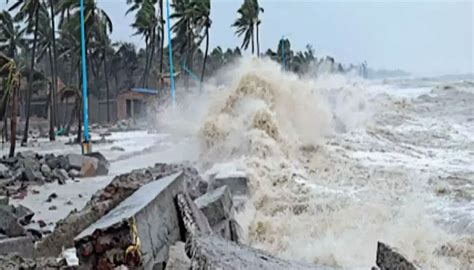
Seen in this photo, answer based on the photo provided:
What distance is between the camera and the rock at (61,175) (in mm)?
12947

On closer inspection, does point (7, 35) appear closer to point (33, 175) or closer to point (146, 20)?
point (146, 20)

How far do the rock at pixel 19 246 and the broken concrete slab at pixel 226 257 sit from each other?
1.75 m

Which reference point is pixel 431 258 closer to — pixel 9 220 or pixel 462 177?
pixel 9 220

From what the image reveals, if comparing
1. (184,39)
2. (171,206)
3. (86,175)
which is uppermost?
(184,39)

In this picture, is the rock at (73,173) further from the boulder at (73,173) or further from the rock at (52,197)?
the rock at (52,197)

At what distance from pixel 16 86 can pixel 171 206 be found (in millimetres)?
15432

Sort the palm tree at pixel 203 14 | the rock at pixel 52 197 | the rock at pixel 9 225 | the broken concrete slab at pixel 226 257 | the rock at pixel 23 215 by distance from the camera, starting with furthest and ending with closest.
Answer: the palm tree at pixel 203 14 < the rock at pixel 52 197 < the rock at pixel 23 215 < the rock at pixel 9 225 < the broken concrete slab at pixel 226 257

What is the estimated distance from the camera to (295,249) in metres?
7.07

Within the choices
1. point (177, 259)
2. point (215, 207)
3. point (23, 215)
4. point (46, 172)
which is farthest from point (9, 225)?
point (46, 172)

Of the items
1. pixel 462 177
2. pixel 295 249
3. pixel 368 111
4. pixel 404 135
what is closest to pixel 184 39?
pixel 368 111

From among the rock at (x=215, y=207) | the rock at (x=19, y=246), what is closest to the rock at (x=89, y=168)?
the rock at (x=215, y=207)

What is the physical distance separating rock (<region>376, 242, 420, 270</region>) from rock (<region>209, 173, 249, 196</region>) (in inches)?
215

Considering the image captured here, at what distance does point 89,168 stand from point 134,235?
33.5 feet

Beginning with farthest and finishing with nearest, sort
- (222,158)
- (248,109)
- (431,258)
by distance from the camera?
(248,109) → (222,158) → (431,258)
